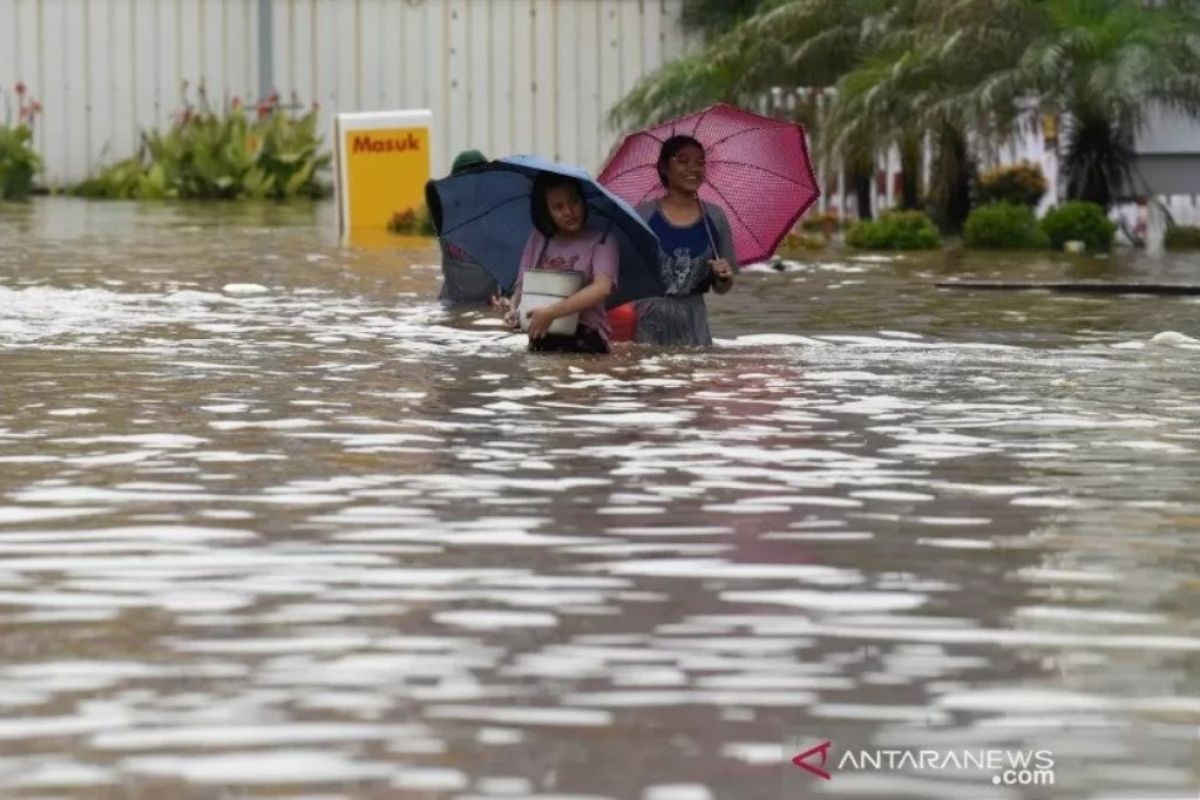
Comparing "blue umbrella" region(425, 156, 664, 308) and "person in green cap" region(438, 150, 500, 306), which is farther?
"person in green cap" region(438, 150, 500, 306)

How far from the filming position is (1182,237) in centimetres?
2589

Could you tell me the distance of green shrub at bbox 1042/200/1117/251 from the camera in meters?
25.1

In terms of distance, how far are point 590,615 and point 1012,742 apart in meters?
1.54

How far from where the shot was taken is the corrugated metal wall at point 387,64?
39875mm

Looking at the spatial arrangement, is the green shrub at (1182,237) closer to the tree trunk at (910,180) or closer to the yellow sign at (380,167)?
the tree trunk at (910,180)

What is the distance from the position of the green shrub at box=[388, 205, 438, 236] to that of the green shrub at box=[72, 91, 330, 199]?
993 centimetres

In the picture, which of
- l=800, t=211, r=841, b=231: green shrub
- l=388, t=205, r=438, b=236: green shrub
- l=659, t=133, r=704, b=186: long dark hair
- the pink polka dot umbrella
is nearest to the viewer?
l=659, t=133, r=704, b=186: long dark hair

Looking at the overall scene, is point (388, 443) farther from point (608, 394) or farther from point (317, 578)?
point (317, 578)

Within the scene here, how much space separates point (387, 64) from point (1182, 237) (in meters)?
16.8

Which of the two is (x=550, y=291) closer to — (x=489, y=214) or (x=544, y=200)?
(x=544, y=200)

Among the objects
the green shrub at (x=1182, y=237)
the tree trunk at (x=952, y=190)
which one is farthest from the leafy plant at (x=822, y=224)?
the green shrub at (x=1182, y=237)

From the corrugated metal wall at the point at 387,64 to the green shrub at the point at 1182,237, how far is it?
14.8 metres

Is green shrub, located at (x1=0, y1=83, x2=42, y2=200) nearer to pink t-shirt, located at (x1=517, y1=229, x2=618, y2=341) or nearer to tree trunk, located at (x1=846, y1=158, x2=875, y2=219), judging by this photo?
tree trunk, located at (x1=846, y1=158, x2=875, y2=219)

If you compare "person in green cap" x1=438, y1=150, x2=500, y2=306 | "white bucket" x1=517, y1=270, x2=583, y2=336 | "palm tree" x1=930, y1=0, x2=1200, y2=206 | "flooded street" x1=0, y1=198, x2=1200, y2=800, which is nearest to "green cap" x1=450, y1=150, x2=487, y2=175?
"person in green cap" x1=438, y1=150, x2=500, y2=306
